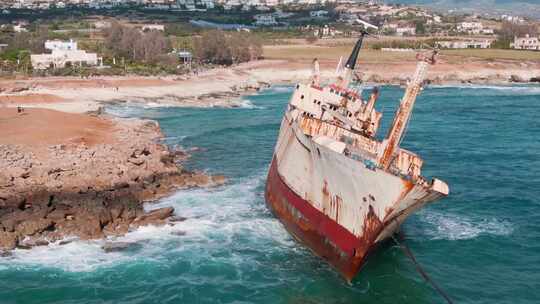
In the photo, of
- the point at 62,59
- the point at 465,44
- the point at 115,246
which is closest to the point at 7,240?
the point at 115,246

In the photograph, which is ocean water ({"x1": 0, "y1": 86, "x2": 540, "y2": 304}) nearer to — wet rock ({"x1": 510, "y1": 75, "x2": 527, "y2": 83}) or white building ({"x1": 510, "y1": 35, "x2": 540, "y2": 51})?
wet rock ({"x1": 510, "y1": 75, "x2": 527, "y2": 83})

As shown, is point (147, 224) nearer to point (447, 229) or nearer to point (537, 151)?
point (447, 229)

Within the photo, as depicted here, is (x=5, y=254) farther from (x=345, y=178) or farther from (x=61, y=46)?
(x=61, y=46)

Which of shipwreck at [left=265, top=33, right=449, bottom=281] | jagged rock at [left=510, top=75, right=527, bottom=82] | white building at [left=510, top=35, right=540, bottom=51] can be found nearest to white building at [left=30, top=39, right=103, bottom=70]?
shipwreck at [left=265, top=33, right=449, bottom=281]

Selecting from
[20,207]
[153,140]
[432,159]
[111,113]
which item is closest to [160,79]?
[111,113]

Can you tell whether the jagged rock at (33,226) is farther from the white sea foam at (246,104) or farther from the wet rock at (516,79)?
the wet rock at (516,79)

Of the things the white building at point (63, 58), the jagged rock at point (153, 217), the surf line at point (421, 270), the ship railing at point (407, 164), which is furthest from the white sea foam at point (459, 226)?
the white building at point (63, 58)
